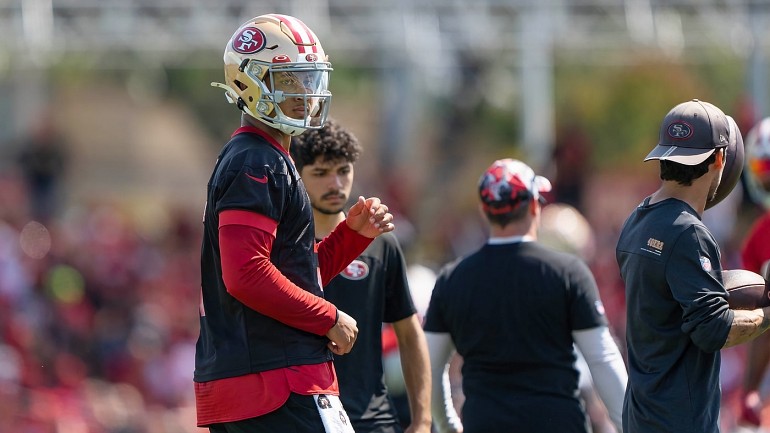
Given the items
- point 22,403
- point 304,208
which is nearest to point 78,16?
point 22,403

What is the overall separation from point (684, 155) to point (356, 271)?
1.68 metres

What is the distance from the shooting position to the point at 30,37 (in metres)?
16.8

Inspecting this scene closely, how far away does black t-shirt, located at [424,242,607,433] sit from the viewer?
599 centimetres

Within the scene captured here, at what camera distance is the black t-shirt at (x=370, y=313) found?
19.2 feet

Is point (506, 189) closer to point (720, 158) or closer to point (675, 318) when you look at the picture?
point (720, 158)

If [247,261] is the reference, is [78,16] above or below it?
above

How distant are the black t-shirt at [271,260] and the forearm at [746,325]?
154 centimetres

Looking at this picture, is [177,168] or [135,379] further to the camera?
[177,168]

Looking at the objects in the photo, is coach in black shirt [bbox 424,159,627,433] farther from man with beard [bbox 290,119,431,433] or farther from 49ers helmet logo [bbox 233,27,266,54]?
49ers helmet logo [bbox 233,27,266,54]

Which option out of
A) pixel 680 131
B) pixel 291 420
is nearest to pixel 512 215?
pixel 680 131

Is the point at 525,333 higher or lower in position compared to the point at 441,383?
higher

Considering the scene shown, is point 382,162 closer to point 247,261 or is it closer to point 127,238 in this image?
point 127,238

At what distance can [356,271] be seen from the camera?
5973mm

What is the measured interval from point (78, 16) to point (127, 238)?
3376mm
